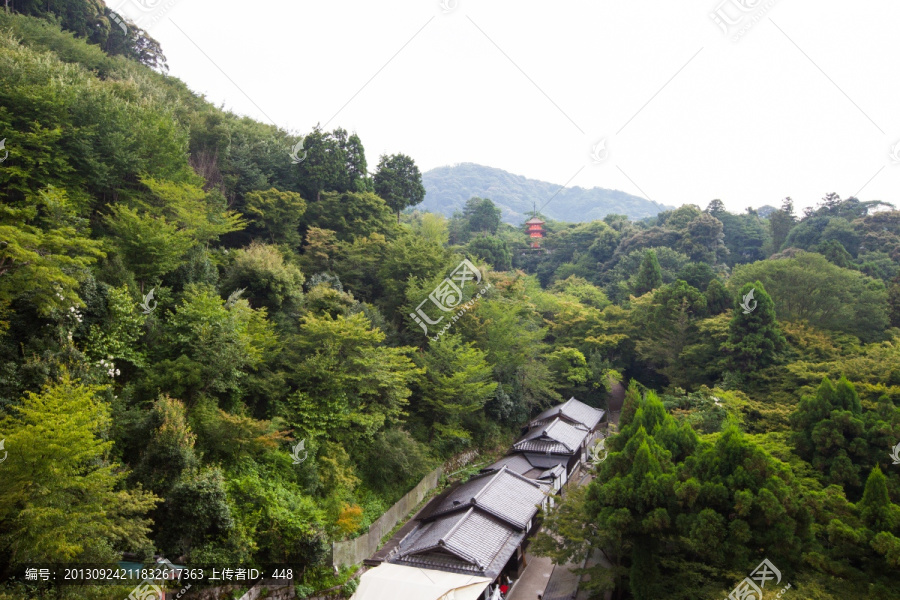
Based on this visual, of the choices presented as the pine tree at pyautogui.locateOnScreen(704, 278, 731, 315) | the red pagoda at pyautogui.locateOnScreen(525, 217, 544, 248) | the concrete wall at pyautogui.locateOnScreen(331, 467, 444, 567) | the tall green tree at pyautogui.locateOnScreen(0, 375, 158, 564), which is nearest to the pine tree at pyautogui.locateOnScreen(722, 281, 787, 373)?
the pine tree at pyautogui.locateOnScreen(704, 278, 731, 315)

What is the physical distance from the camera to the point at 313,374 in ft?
45.8

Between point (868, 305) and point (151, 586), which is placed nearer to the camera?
point (151, 586)

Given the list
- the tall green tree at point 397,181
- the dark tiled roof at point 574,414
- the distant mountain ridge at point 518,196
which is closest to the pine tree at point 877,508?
the dark tiled roof at point 574,414

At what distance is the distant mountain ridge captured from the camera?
434 feet

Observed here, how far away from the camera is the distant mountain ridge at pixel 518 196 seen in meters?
132

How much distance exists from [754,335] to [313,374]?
1639cm

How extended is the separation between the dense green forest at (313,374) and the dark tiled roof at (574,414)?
3.77 feet

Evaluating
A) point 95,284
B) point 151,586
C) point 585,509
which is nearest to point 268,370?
point 95,284

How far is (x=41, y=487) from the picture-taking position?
23.5ft

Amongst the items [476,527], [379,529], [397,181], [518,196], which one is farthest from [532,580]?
[518,196]

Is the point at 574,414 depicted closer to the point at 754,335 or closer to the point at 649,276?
the point at 754,335

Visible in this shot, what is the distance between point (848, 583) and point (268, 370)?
515 inches

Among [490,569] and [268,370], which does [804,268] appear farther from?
[268,370]

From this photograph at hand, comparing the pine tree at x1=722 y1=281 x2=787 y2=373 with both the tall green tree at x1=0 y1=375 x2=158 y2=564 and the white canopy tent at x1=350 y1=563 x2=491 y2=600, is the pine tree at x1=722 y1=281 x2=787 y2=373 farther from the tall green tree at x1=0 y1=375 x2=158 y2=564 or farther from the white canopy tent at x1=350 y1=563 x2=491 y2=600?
the tall green tree at x1=0 y1=375 x2=158 y2=564
